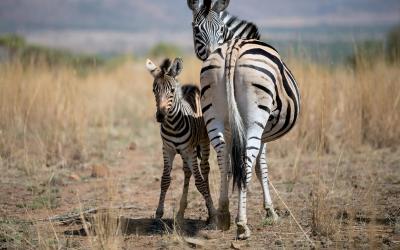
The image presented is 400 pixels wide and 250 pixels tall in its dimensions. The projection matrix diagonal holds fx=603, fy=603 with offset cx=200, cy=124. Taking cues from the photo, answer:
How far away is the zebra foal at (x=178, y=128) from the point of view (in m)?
6.70

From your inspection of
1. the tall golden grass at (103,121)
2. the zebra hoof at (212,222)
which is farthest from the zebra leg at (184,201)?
the tall golden grass at (103,121)

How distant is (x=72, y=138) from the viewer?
1082 centimetres

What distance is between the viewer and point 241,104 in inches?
242

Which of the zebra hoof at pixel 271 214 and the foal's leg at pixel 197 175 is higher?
the foal's leg at pixel 197 175

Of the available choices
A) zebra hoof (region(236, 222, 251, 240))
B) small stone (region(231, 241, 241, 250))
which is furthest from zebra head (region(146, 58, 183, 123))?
small stone (region(231, 241, 241, 250))

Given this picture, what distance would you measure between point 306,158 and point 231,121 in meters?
4.55

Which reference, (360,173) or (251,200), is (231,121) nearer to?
(251,200)

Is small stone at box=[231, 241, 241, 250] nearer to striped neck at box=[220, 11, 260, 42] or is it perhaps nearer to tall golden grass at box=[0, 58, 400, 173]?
striped neck at box=[220, 11, 260, 42]

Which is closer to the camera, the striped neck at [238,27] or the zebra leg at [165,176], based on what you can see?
the zebra leg at [165,176]

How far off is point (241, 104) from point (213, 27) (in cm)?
132

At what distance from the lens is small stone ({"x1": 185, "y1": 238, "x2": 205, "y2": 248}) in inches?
233

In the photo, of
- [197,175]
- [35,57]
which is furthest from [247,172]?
[35,57]

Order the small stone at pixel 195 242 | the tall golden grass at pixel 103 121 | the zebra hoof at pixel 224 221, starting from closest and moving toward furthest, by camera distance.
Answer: the small stone at pixel 195 242 → the zebra hoof at pixel 224 221 → the tall golden grass at pixel 103 121

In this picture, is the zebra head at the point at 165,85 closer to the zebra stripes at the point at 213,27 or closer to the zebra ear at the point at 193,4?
the zebra stripes at the point at 213,27
